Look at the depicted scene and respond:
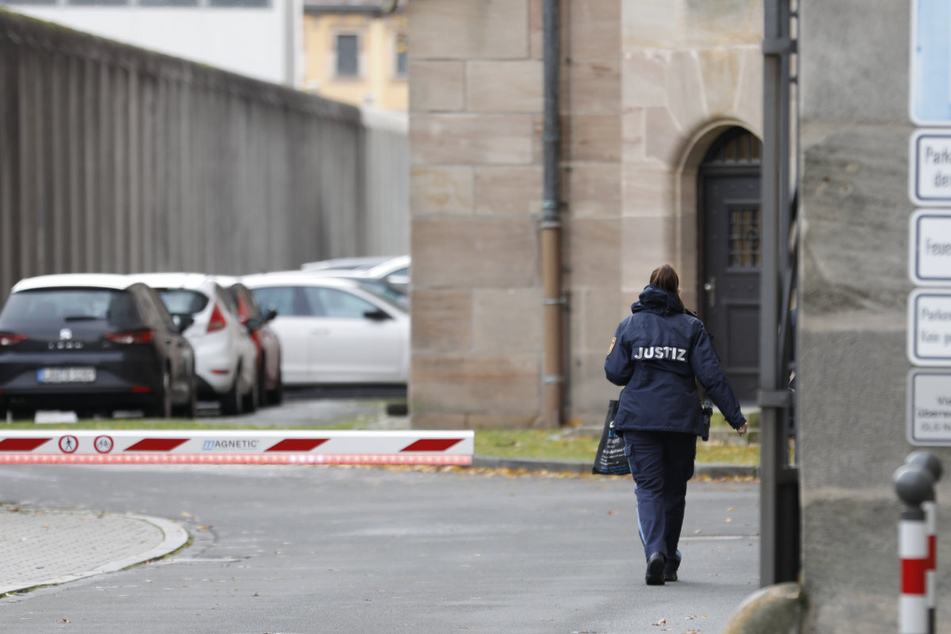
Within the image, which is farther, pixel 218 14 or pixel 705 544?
pixel 218 14

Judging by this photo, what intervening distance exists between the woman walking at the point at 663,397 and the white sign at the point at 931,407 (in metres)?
3.27

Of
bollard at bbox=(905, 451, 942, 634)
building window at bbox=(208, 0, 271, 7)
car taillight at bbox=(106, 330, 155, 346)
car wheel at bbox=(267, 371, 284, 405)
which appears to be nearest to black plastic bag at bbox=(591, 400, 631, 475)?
bollard at bbox=(905, 451, 942, 634)

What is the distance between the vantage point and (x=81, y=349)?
18.9 m

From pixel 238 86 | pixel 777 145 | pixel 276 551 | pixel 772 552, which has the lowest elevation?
pixel 276 551

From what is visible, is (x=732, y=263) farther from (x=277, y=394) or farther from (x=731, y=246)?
(x=277, y=394)

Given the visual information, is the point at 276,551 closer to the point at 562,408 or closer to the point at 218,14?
the point at 562,408

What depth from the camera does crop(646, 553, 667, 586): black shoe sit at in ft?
31.0

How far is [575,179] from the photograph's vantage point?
709 inches

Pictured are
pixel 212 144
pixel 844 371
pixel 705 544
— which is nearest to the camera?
pixel 844 371

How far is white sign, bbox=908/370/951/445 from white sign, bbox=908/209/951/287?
0.30 m

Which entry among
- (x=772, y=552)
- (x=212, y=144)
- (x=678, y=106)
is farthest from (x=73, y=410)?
(x=212, y=144)

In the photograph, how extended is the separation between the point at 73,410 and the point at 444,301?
384 cm

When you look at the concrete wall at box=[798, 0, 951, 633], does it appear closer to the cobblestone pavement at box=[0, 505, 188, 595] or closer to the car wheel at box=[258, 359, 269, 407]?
the cobblestone pavement at box=[0, 505, 188, 595]

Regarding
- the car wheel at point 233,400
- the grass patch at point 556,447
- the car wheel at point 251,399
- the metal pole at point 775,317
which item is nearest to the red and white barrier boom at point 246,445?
the metal pole at point 775,317
